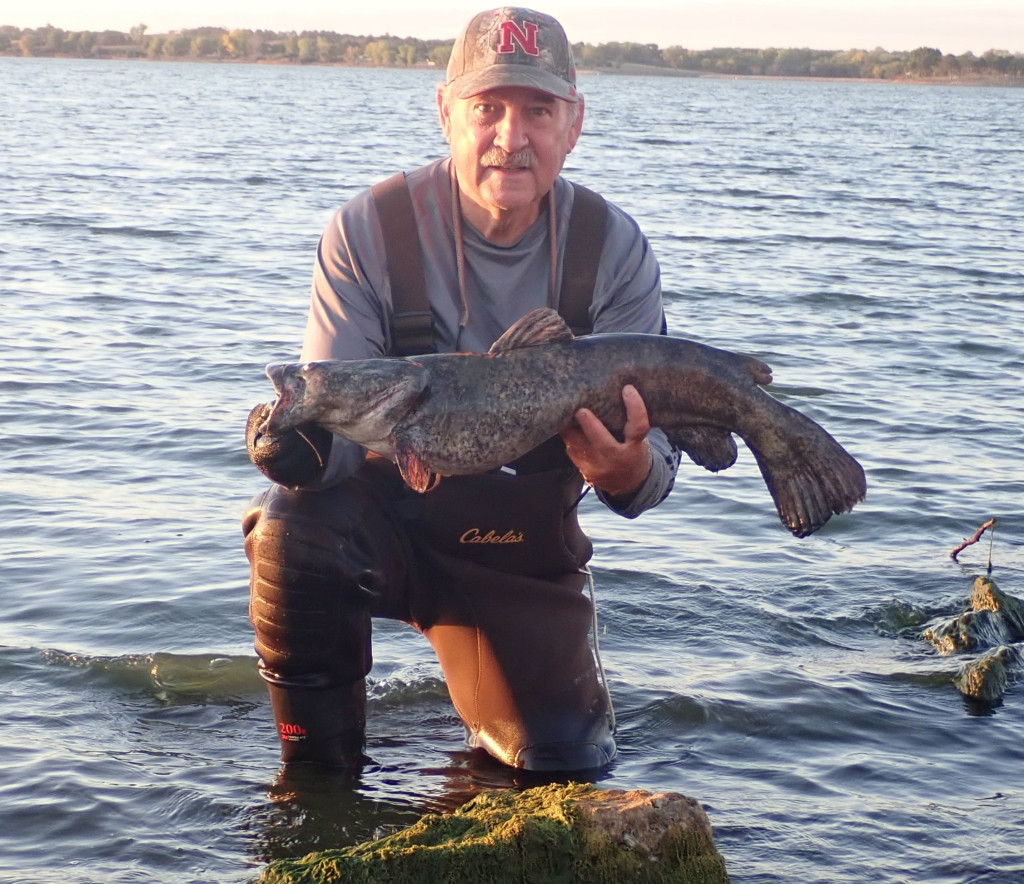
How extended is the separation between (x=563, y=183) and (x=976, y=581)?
3007 mm

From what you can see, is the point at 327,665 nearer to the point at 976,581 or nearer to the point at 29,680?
the point at 29,680

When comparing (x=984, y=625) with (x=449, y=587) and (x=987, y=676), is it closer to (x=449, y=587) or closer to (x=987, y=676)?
(x=987, y=676)

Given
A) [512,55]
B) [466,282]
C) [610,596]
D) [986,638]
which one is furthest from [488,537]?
[986,638]

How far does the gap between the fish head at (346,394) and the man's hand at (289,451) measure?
0.16 ft

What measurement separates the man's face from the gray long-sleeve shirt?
0.63 ft

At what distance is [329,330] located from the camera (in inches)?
169

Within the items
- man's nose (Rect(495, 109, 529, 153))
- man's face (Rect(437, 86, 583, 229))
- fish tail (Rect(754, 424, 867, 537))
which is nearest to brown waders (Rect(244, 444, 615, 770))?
fish tail (Rect(754, 424, 867, 537))

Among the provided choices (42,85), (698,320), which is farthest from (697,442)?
(42,85)

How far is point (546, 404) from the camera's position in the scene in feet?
12.8

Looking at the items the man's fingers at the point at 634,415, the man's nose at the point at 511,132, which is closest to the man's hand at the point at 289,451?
the man's fingers at the point at 634,415

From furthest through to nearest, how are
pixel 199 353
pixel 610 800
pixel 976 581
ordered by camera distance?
pixel 199 353
pixel 976 581
pixel 610 800

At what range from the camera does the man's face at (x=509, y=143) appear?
4.29 metres

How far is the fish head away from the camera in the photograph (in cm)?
377

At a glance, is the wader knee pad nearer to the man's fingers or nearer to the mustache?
the man's fingers
